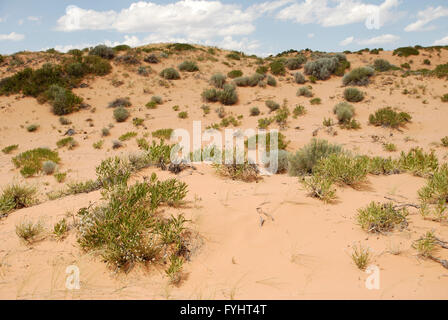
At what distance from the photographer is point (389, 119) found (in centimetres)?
1030

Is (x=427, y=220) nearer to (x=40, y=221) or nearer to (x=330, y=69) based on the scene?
(x=40, y=221)

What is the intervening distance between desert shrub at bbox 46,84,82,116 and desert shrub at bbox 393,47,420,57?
3292cm

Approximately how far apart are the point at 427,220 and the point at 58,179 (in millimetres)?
8179

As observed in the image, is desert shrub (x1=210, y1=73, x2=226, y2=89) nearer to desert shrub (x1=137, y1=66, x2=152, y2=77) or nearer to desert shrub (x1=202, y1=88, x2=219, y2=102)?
desert shrub (x1=202, y1=88, x2=219, y2=102)

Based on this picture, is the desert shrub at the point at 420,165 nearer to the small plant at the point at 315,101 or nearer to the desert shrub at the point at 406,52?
the small plant at the point at 315,101

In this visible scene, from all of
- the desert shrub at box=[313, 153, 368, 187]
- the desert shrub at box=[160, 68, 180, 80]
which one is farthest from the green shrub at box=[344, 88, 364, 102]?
the desert shrub at box=[160, 68, 180, 80]

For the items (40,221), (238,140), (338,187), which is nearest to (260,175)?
(338,187)

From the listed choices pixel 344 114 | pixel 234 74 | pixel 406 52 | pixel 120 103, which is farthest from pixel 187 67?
pixel 406 52

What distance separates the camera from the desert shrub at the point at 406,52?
29328 millimetres

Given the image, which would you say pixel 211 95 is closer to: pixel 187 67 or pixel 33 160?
pixel 187 67

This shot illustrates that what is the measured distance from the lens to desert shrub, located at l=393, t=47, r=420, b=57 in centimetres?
2933

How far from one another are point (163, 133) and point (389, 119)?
360 inches

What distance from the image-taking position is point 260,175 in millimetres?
5473

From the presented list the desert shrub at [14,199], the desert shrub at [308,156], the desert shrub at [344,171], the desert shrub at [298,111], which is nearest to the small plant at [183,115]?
the desert shrub at [298,111]
